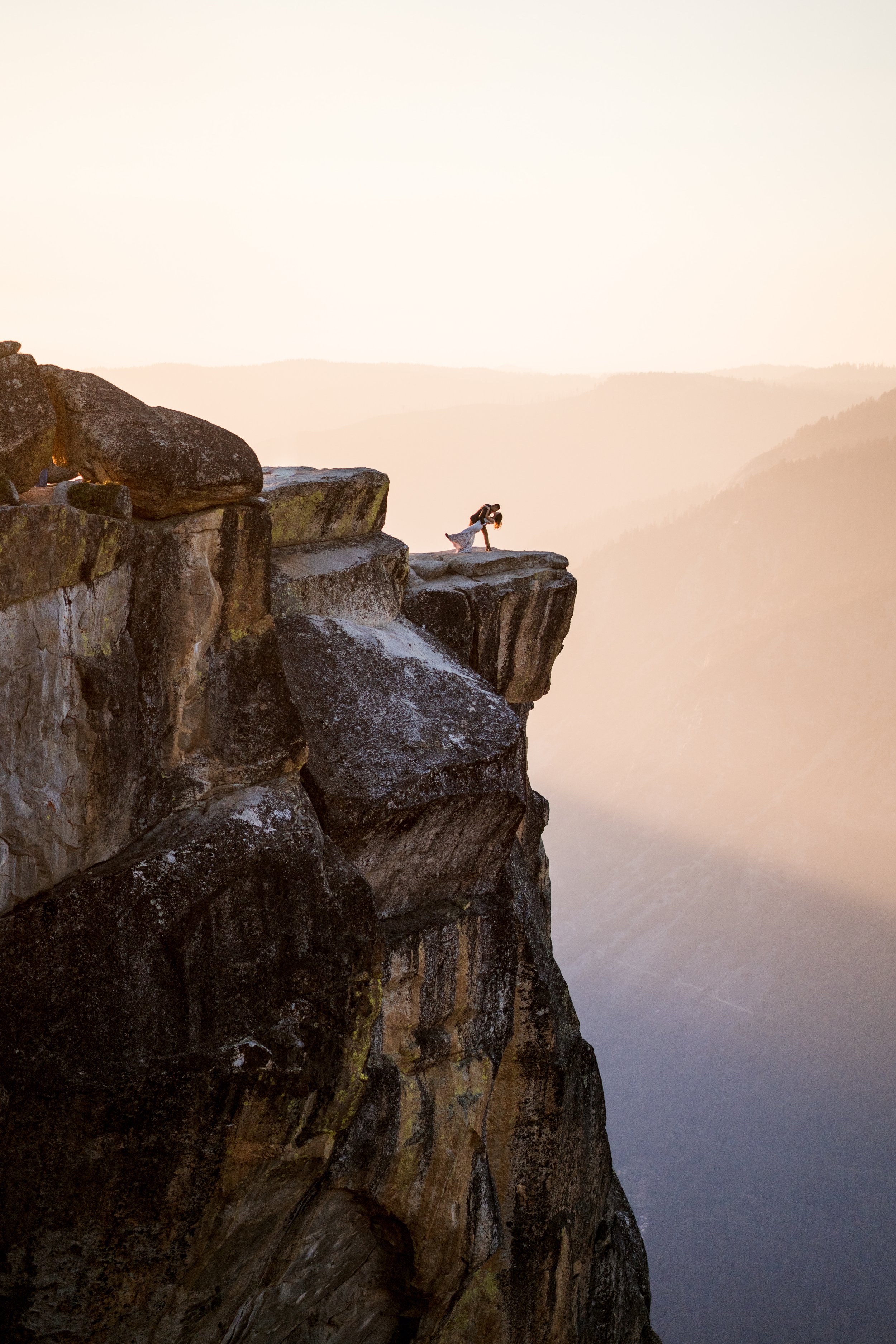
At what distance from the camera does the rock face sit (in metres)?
10.0

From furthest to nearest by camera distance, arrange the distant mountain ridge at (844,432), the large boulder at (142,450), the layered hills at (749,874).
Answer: the distant mountain ridge at (844,432), the layered hills at (749,874), the large boulder at (142,450)

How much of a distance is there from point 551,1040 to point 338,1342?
15.9 ft

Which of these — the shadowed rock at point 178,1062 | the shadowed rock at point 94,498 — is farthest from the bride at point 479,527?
the shadowed rock at point 94,498

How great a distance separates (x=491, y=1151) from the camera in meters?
15.8

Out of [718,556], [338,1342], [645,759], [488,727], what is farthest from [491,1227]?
[718,556]

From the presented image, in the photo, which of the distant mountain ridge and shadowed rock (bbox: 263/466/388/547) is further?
the distant mountain ridge

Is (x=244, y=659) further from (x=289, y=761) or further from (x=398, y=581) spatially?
(x=398, y=581)

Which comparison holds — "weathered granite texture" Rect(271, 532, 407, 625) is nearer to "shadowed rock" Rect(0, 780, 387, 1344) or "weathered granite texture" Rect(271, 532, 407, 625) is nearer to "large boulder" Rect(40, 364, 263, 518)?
"large boulder" Rect(40, 364, 263, 518)

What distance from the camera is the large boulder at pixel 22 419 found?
10.5 meters

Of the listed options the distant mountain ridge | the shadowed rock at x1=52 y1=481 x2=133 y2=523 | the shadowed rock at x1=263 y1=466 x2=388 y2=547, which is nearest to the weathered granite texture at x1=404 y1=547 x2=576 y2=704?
the shadowed rock at x1=263 y1=466 x2=388 y2=547

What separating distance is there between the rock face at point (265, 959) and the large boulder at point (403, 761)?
0.04 meters

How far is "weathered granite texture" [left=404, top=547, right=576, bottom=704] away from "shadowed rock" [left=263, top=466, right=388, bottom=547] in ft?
5.13

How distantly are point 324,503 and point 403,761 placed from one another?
3.86 meters

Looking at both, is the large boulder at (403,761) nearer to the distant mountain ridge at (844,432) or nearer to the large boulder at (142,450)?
the large boulder at (142,450)
